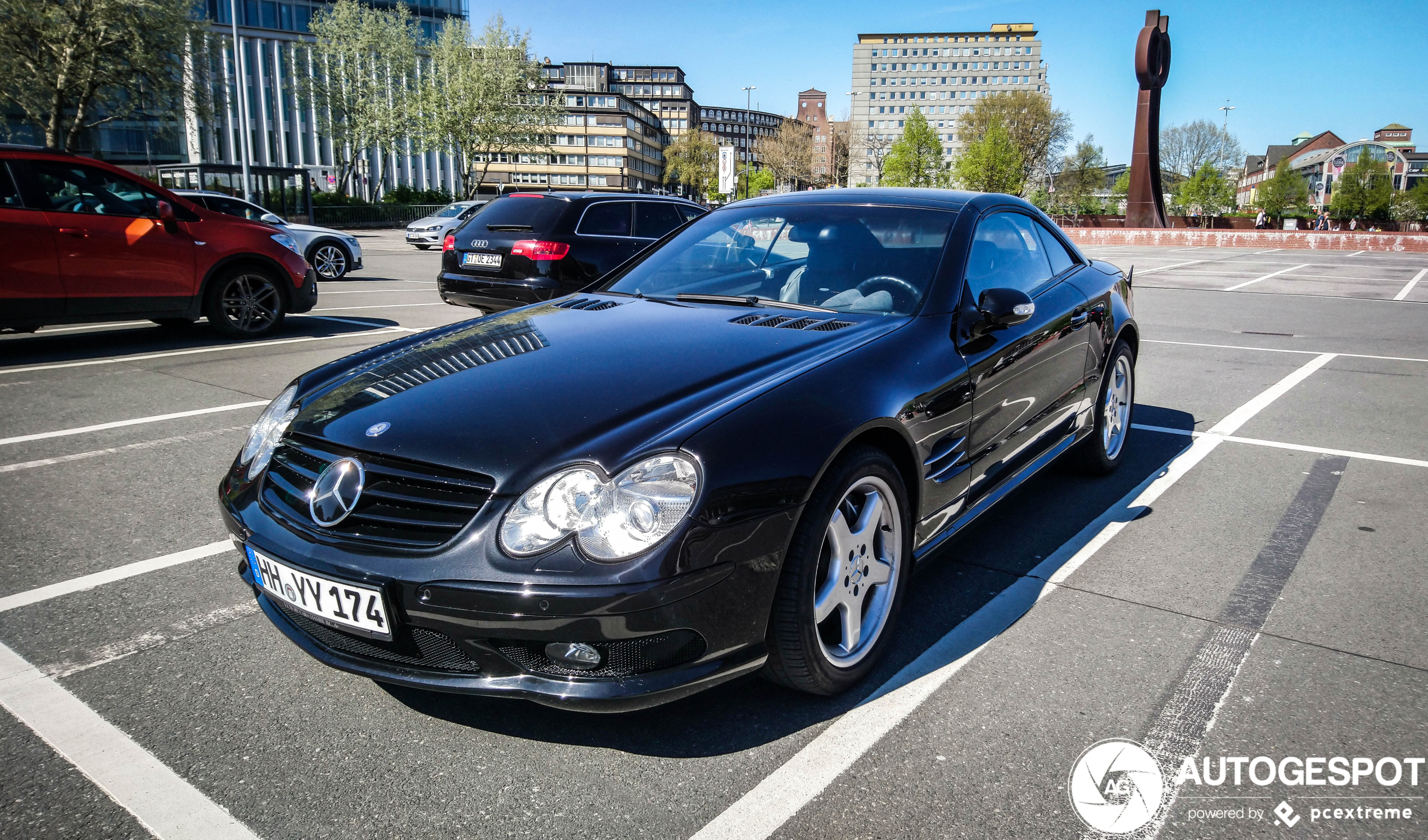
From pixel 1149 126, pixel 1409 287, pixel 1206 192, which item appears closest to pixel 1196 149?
pixel 1206 192

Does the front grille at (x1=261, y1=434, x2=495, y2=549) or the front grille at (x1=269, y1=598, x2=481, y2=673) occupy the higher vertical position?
the front grille at (x1=261, y1=434, x2=495, y2=549)

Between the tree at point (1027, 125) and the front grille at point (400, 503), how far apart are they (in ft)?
313

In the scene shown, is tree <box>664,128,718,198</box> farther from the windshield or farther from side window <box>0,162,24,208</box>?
the windshield

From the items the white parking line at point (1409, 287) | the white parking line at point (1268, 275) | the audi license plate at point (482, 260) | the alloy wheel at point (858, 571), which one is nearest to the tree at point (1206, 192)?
the white parking line at point (1268, 275)

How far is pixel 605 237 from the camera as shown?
385 inches

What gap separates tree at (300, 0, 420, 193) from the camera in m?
47.7

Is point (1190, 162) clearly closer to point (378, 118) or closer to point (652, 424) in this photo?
point (378, 118)

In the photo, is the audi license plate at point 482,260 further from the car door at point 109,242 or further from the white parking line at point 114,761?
the white parking line at point 114,761

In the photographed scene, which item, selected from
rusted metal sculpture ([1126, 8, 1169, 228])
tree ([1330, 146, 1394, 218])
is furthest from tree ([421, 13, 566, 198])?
tree ([1330, 146, 1394, 218])

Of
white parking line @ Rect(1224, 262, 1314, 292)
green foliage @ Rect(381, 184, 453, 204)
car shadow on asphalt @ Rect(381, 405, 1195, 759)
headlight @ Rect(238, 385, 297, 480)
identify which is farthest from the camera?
green foliage @ Rect(381, 184, 453, 204)

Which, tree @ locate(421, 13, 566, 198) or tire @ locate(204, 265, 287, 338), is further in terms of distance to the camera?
tree @ locate(421, 13, 566, 198)

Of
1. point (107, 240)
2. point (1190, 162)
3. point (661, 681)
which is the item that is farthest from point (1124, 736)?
point (1190, 162)

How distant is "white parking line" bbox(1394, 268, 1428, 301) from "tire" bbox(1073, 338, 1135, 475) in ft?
51.9

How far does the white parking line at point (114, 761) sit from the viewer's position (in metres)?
2.05
